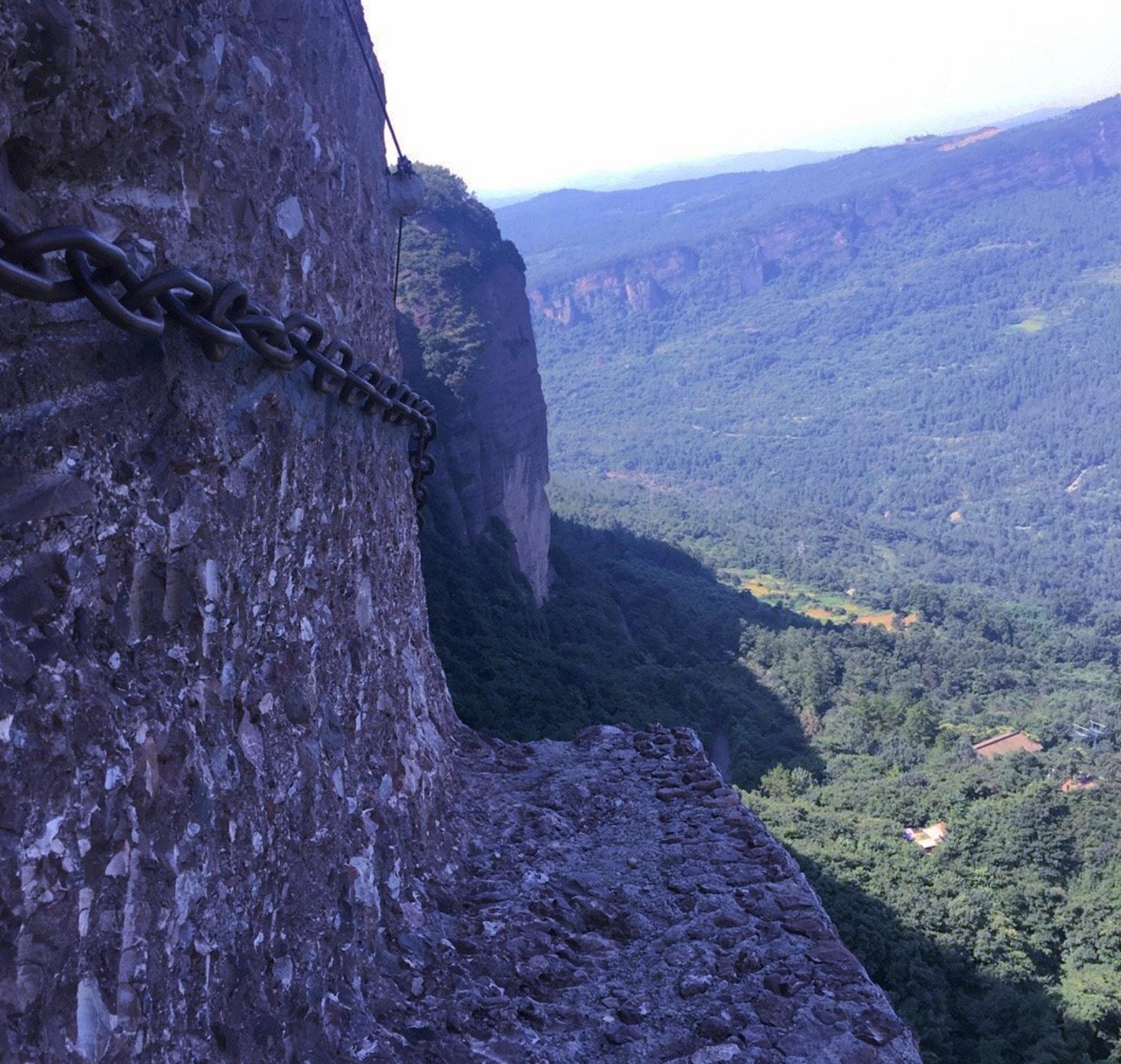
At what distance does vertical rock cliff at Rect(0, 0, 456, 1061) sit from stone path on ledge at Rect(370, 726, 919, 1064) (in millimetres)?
302

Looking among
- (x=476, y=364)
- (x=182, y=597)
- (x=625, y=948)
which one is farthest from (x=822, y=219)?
(x=182, y=597)

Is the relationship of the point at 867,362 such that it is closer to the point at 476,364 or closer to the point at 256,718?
the point at 476,364

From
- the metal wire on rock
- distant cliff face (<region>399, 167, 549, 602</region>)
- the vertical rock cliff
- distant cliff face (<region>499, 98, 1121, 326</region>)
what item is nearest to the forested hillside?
distant cliff face (<region>499, 98, 1121, 326</region>)

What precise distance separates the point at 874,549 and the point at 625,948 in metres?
72.0

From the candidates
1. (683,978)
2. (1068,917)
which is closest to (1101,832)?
(1068,917)

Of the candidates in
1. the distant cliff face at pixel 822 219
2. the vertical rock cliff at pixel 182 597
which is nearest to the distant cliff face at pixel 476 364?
the vertical rock cliff at pixel 182 597

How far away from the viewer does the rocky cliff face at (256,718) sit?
7.66 feet

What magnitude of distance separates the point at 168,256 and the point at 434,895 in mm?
2538

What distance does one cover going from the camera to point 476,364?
2506cm

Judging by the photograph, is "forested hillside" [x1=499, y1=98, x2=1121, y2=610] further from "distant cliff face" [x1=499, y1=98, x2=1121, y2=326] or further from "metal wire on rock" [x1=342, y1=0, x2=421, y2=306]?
"metal wire on rock" [x1=342, y1=0, x2=421, y2=306]

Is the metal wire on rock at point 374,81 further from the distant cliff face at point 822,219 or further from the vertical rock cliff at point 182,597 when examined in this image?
the distant cliff face at point 822,219

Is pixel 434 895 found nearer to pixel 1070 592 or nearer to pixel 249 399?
pixel 249 399

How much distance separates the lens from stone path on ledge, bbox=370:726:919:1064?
3.59 meters

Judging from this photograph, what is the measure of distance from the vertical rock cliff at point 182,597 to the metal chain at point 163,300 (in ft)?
0.32
